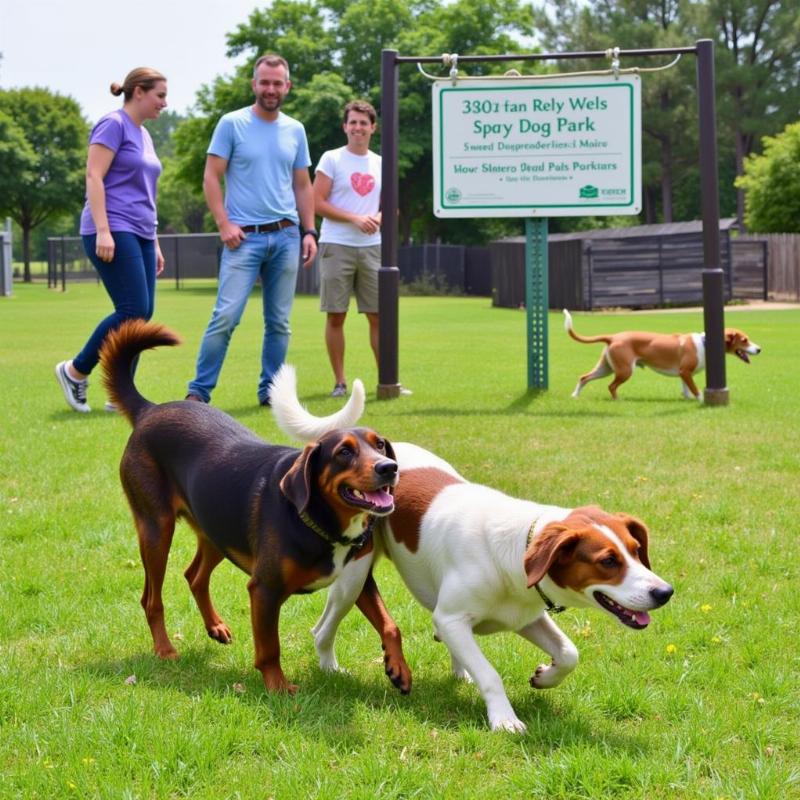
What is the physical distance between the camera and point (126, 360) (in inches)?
187

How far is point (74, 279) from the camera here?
2653 inches

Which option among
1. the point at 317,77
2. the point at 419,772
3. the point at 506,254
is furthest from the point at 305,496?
the point at 317,77

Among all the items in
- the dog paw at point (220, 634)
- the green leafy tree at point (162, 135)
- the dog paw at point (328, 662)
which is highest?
the green leafy tree at point (162, 135)

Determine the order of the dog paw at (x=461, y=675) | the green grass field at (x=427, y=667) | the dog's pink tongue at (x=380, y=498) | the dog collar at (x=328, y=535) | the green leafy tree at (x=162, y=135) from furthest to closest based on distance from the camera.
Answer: the green leafy tree at (x=162, y=135) < the dog paw at (x=461, y=675) < the dog collar at (x=328, y=535) < the dog's pink tongue at (x=380, y=498) < the green grass field at (x=427, y=667)

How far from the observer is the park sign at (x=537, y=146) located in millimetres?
10656

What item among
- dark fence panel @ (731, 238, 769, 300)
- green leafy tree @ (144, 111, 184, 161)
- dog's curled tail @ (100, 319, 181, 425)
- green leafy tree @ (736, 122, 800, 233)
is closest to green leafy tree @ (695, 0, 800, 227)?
green leafy tree @ (736, 122, 800, 233)

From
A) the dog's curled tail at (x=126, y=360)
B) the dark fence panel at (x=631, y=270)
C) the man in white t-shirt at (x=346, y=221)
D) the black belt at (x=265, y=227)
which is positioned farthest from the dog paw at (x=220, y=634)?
the dark fence panel at (x=631, y=270)

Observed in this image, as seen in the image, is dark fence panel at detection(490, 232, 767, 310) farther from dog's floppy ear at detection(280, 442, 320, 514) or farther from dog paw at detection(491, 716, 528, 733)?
dog paw at detection(491, 716, 528, 733)

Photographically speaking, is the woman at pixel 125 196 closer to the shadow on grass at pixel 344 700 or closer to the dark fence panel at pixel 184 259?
the shadow on grass at pixel 344 700

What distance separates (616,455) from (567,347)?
10.9m

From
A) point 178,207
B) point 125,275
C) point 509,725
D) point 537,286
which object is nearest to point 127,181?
point 125,275

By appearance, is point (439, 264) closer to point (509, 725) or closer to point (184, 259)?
point (184, 259)

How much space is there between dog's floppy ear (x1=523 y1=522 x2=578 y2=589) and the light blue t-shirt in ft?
20.2

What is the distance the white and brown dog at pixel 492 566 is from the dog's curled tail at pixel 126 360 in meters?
0.63
